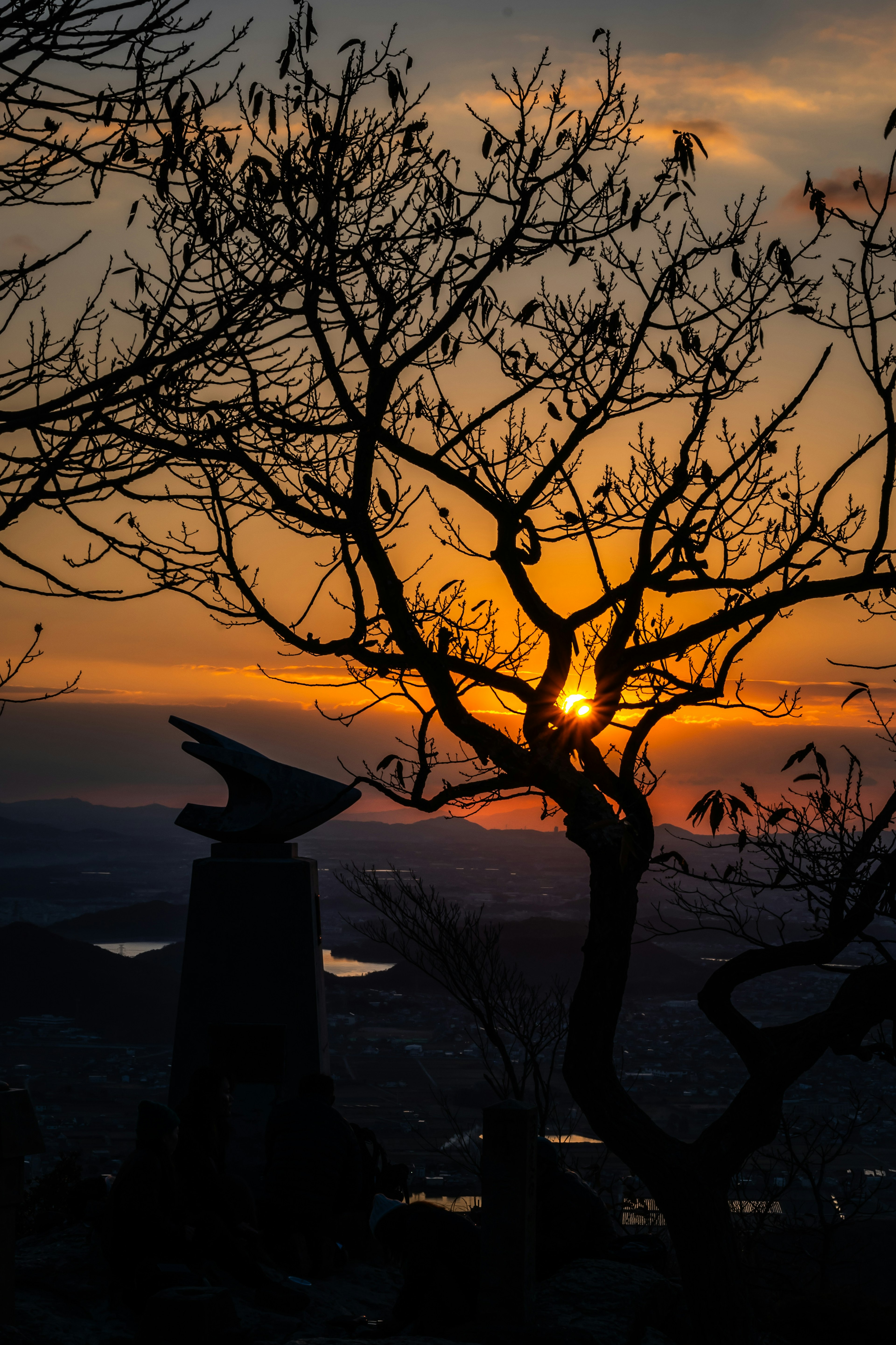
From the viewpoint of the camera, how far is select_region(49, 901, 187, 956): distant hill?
82.2 metres

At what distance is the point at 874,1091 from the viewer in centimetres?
4516

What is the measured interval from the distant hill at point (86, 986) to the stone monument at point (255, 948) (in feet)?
143

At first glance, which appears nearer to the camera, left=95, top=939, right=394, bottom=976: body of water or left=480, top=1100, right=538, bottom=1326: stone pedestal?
left=480, top=1100, right=538, bottom=1326: stone pedestal

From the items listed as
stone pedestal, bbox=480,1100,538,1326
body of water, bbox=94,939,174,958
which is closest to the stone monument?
stone pedestal, bbox=480,1100,538,1326

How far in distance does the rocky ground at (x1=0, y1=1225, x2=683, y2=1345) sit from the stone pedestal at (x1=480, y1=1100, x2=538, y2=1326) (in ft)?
0.64

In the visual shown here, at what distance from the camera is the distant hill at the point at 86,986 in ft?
185

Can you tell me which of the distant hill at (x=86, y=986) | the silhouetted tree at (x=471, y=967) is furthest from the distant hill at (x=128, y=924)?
the silhouetted tree at (x=471, y=967)

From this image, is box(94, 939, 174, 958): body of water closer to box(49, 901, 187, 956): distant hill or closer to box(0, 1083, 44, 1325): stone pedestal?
box(49, 901, 187, 956): distant hill

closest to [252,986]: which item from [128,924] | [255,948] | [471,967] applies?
[255,948]

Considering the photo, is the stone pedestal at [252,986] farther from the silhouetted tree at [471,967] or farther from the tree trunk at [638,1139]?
the silhouetted tree at [471,967]

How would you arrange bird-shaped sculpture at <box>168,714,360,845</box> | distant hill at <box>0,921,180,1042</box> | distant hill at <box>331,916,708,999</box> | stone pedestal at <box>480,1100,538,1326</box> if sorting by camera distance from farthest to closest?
distant hill at <box>0,921,180,1042</box>, distant hill at <box>331,916,708,999</box>, bird-shaped sculpture at <box>168,714,360,845</box>, stone pedestal at <box>480,1100,538,1326</box>

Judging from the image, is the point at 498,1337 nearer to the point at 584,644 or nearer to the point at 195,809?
the point at 584,644

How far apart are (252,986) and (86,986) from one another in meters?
53.6

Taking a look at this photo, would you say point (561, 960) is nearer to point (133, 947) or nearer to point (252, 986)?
point (252, 986)
